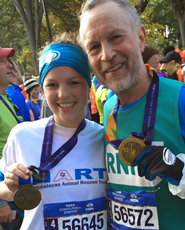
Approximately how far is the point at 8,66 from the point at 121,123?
8.76ft

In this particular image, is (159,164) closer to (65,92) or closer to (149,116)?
(149,116)

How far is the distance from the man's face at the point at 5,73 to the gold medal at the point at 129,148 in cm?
262

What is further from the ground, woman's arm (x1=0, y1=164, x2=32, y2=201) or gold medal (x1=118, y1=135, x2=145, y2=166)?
gold medal (x1=118, y1=135, x2=145, y2=166)

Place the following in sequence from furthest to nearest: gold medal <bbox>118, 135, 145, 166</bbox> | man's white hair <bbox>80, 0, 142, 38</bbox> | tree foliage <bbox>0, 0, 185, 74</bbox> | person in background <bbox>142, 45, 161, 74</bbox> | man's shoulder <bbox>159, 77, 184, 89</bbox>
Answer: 1. tree foliage <bbox>0, 0, 185, 74</bbox>
2. person in background <bbox>142, 45, 161, 74</bbox>
3. man's white hair <bbox>80, 0, 142, 38</bbox>
4. man's shoulder <bbox>159, 77, 184, 89</bbox>
5. gold medal <bbox>118, 135, 145, 166</bbox>

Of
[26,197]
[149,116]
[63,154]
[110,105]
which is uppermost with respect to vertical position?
[110,105]

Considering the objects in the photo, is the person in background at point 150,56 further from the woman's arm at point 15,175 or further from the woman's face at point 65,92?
the woman's arm at point 15,175

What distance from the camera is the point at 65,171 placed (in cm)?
166

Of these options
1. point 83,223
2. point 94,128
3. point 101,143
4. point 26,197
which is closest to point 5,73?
point 94,128

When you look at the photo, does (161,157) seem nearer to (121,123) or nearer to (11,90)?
(121,123)

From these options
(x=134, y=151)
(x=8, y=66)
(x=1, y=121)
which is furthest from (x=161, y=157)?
(x=8, y=66)

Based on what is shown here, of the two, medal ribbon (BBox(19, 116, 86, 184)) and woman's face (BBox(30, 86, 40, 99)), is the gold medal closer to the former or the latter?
medal ribbon (BBox(19, 116, 86, 184))

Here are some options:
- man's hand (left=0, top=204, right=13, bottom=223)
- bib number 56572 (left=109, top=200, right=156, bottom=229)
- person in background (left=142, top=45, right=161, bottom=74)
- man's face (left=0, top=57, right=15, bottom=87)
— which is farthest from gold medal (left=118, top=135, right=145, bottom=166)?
person in background (left=142, top=45, right=161, bottom=74)

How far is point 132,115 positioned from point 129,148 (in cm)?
27

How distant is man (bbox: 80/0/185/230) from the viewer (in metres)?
1.44
